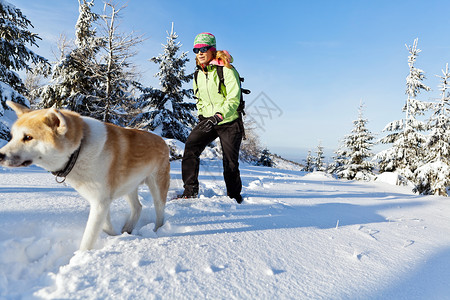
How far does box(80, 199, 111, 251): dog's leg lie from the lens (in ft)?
5.81

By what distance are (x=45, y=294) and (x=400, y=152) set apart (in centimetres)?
1998

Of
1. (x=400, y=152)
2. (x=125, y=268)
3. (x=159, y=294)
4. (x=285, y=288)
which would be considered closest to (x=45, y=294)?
(x=125, y=268)

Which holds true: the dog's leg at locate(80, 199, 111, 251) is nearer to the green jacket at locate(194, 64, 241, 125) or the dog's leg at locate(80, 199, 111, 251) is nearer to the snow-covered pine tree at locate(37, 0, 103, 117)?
the green jacket at locate(194, 64, 241, 125)

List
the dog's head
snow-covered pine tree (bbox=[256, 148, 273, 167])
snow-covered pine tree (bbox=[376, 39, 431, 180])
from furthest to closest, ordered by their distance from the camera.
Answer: snow-covered pine tree (bbox=[256, 148, 273, 167])
snow-covered pine tree (bbox=[376, 39, 431, 180])
the dog's head

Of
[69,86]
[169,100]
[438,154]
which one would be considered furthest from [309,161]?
[69,86]

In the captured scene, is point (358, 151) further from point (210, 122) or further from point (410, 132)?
point (210, 122)

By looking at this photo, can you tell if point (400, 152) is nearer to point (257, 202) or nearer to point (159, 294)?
point (257, 202)

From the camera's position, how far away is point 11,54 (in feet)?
29.1

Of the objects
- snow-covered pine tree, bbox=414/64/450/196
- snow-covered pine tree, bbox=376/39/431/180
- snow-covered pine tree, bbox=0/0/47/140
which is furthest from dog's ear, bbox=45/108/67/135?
snow-covered pine tree, bbox=376/39/431/180

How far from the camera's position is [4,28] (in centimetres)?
854

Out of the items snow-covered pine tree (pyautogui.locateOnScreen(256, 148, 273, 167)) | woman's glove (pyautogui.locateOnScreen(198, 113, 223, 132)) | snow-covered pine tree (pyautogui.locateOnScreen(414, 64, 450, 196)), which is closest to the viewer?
woman's glove (pyautogui.locateOnScreen(198, 113, 223, 132))

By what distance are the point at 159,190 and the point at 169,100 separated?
15.0 metres

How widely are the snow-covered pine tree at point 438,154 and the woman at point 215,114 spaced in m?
12.5

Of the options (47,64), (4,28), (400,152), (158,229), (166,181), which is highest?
(4,28)
